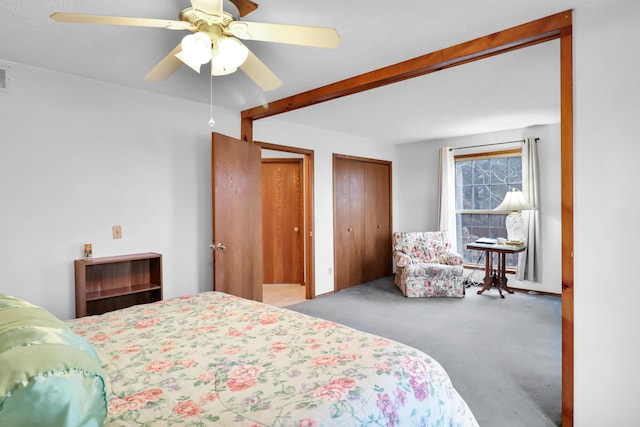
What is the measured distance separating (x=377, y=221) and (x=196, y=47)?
487 cm

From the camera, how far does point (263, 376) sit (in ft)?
4.12

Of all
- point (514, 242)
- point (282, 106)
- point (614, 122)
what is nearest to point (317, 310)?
point (282, 106)

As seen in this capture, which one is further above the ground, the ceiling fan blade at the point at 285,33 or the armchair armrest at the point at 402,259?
the ceiling fan blade at the point at 285,33

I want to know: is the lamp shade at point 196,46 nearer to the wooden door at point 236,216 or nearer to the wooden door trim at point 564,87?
the wooden door trim at point 564,87

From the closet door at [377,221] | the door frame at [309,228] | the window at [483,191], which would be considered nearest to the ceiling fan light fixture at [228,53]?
the door frame at [309,228]

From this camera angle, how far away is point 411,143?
6281 millimetres

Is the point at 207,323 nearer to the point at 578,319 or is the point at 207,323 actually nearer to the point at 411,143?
the point at 578,319

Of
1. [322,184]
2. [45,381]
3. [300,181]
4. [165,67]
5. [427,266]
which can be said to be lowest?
[427,266]

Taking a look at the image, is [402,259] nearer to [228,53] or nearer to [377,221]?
[377,221]

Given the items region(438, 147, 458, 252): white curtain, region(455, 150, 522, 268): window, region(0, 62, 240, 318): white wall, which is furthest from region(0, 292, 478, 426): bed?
region(455, 150, 522, 268): window

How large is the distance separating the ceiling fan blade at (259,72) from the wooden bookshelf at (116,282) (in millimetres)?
1867

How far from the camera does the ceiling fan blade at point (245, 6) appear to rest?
1.80 meters

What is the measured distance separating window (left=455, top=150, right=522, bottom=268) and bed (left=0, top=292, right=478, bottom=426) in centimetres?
461

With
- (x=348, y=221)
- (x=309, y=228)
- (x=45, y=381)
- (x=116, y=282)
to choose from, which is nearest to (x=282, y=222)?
(x=309, y=228)
